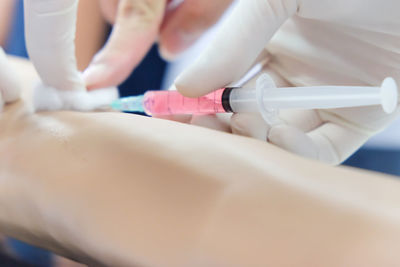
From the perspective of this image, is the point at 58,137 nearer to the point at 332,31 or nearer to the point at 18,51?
the point at 332,31

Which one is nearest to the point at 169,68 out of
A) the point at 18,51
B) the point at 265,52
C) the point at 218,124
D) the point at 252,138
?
the point at 18,51

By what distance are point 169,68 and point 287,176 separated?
972mm

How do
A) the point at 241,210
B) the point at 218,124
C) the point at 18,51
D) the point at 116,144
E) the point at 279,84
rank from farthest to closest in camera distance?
the point at 18,51 → the point at 279,84 → the point at 218,124 → the point at 116,144 → the point at 241,210

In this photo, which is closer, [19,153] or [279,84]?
[19,153]

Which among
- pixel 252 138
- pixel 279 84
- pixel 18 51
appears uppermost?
pixel 18 51

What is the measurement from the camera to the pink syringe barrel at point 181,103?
0.55 meters

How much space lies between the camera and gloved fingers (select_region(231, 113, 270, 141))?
0.54 m

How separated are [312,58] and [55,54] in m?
0.40

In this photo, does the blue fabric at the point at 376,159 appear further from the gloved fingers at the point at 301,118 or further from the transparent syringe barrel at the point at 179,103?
the transparent syringe barrel at the point at 179,103

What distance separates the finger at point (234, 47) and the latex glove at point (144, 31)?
0.24 metres

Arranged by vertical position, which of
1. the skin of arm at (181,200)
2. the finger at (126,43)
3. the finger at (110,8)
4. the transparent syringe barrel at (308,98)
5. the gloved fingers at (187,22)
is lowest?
the skin of arm at (181,200)

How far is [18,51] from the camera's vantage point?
4.18 ft

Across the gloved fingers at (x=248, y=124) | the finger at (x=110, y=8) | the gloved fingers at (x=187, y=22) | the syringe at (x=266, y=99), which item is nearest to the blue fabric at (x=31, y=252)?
the syringe at (x=266, y=99)

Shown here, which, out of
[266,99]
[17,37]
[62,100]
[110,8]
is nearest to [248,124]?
[266,99]
